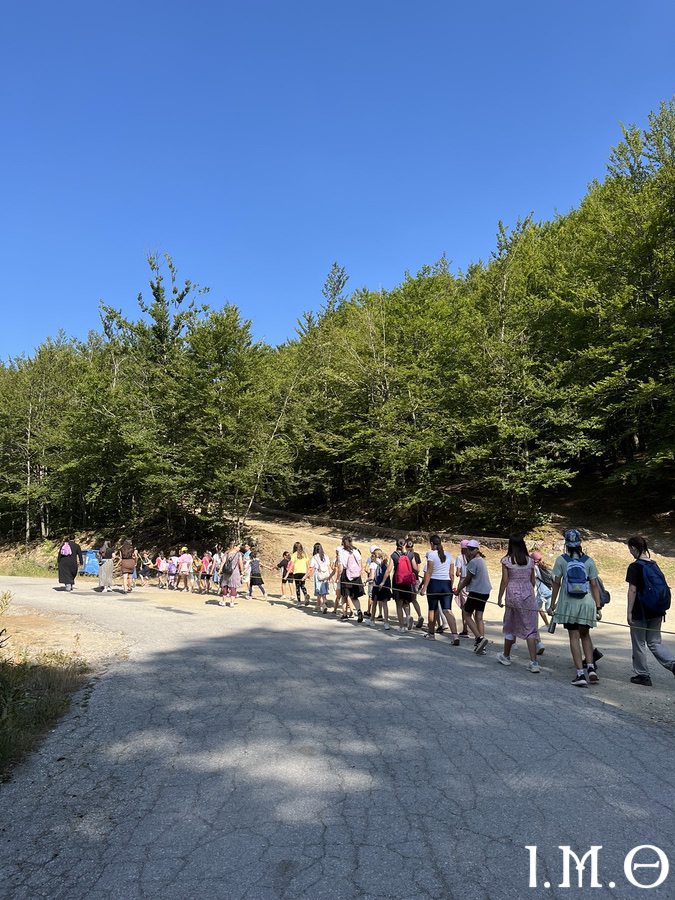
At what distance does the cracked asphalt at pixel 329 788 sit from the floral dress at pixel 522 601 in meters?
0.59

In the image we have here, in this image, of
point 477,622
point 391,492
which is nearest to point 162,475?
point 391,492

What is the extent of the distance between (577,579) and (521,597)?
2.63ft

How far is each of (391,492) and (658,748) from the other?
24.2m

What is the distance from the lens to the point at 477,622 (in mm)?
8758

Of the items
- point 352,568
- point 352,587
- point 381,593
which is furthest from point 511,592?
point 352,587

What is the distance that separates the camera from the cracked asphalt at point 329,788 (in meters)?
2.90

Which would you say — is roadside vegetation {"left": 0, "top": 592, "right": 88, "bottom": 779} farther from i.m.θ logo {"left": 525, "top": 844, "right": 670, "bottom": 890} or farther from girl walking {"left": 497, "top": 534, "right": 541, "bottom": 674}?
girl walking {"left": 497, "top": 534, "right": 541, "bottom": 674}

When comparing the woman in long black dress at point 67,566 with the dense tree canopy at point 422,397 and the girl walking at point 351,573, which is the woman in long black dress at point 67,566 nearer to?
the dense tree canopy at point 422,397

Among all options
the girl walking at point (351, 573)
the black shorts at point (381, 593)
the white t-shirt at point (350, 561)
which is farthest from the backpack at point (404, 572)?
the white t-shirt at point (350, 561)

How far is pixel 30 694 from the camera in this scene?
5.70m

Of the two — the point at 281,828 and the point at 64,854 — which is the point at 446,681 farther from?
the point at 64,854

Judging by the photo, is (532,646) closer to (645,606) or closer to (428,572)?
(645,606)

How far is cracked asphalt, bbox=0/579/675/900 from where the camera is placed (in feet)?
9.52

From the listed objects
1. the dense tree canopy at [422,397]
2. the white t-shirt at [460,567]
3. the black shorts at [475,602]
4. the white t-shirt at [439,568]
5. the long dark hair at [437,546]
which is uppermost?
the dense tree canopy at [422,397]
